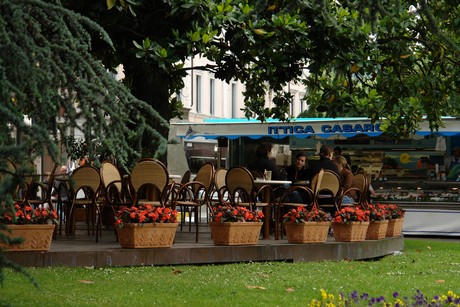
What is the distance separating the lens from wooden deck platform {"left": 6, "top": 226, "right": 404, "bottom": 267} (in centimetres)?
1151

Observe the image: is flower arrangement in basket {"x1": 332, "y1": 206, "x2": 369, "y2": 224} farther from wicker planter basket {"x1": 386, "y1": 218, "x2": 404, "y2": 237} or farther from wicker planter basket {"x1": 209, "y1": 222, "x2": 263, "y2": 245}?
wicker planter basket {"x1": 386, "y1": 218, "x2": 404, "y2": 237}

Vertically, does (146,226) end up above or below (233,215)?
below

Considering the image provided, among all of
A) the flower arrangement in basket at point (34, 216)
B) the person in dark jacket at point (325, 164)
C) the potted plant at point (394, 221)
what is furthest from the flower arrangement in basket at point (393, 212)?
the flower arrangement in basket at point (34, 216)

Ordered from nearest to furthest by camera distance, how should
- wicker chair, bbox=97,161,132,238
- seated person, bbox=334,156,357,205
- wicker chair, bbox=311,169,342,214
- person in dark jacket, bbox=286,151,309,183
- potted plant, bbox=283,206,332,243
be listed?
wicker chair, bbox=97,161,132,238
potted plant, bbox=283,206,332,243
wicker chair, bbox=311,169,342,214
seated person, bbox=334,156,357,205
person in dark jacket, bbox=286,151,309,183

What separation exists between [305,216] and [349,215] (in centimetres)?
116

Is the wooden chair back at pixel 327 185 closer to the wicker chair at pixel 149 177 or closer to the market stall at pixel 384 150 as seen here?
the wicker chair at pixel 149 177

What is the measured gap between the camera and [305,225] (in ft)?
45.4

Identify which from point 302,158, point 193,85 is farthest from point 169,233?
point 193,85

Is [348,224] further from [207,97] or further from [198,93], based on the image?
[207,97]

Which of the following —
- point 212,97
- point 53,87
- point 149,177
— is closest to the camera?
point 53,87

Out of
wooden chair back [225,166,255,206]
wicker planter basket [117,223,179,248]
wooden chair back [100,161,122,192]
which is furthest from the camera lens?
wooden chair back [225,166,255,206]

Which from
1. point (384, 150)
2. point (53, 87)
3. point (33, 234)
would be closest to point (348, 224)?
point (33, 234)

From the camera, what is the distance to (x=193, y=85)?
4969cm

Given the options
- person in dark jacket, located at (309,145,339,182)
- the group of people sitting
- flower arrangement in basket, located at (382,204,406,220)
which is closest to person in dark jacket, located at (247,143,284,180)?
the group of people sitting
